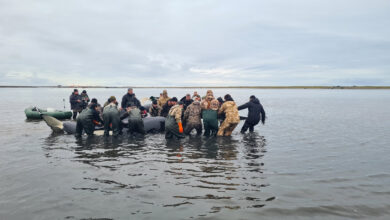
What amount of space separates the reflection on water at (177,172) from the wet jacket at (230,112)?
1.04 meters

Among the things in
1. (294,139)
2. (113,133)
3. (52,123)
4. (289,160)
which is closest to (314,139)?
(294,139)

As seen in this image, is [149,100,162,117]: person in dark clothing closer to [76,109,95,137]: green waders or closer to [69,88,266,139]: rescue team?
[69,88,266,139]: rescue team

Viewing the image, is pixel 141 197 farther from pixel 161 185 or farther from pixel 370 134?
pixel 370 134

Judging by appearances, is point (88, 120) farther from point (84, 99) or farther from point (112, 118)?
point (84, 99)

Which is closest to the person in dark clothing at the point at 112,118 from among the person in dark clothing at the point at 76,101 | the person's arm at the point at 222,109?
the person's arm at the point at 222,109

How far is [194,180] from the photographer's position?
268 inches

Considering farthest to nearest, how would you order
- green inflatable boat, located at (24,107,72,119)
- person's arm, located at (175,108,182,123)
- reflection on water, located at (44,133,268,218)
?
1. green inflatable boat, located at (24,107,72,119)
2. person's arm, located at (175,108,182,123)
3. reflection on water, located at (44,133,268,218)

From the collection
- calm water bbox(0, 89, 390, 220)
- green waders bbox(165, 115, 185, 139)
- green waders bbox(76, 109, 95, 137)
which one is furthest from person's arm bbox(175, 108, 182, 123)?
green waders bbox(76, 109, 95, 137)

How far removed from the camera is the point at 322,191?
20.0 ft

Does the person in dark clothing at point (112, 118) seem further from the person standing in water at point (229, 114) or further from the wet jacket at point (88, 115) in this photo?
the person standing in water at point (229, 114)

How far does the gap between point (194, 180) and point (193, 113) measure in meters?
6.33

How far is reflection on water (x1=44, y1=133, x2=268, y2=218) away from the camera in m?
5.55

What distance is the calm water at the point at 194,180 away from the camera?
5.14 m

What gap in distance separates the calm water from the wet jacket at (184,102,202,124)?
144 centimetres
